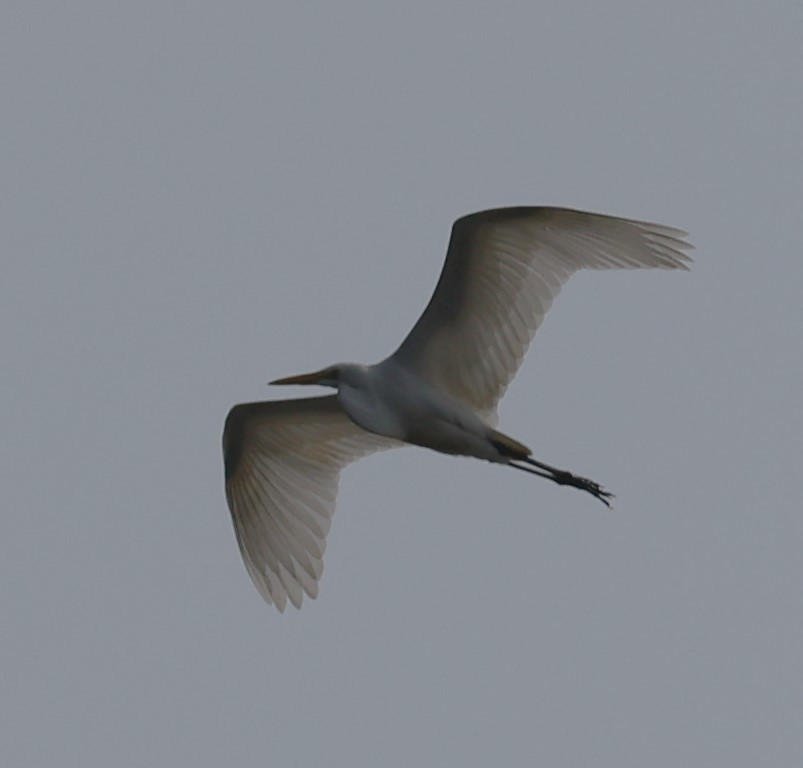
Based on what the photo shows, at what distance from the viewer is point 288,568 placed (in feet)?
53.7

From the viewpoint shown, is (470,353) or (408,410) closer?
(408,410)

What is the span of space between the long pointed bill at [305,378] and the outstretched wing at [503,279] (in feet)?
2.11

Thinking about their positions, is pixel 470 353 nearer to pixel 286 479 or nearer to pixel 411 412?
pixel 411 412

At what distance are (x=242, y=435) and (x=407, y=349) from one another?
2043 millimetres

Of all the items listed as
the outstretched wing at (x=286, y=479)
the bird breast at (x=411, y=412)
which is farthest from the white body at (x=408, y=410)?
the outstretched wing at (x=286, y=479)

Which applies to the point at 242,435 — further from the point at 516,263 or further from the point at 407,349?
the point at 516,263

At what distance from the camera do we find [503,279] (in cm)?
1507

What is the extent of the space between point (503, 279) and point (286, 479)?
9.42ft

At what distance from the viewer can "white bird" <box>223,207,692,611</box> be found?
14.8 m

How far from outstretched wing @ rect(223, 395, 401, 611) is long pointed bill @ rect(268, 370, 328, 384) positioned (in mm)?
410

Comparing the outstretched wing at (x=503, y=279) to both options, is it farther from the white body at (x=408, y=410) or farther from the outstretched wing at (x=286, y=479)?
the outstretched wing at (x=286, y=479)

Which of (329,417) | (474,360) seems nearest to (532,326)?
(474,360)

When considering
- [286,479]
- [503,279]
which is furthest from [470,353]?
[286,479]

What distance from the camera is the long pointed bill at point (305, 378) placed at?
613 inches
